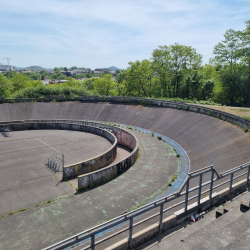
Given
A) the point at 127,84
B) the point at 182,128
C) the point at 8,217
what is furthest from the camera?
the point at 127,84

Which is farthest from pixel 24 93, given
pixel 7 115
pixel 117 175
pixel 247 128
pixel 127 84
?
pixel 247 128

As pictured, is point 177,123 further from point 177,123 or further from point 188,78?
point 188,78

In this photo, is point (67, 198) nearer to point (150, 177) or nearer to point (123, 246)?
point (150, 177)

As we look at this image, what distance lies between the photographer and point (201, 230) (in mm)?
6871

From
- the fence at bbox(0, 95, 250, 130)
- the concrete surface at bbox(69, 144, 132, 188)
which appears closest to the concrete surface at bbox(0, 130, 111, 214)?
the concrete surface at bbox(69, 144, 132, 188)

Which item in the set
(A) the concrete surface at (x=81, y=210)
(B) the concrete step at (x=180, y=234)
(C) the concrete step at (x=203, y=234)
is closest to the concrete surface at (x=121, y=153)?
(A) the concrete surface at (x=81, y=210)

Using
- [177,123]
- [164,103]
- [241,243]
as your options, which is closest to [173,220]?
[241,243]

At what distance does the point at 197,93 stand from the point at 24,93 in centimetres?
3909

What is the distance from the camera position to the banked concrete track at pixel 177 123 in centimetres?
2072

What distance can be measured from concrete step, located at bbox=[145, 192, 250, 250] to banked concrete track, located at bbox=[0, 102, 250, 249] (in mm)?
7182

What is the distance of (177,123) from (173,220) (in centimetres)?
2619

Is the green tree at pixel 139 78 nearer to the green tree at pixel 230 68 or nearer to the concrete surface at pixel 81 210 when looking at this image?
the green tree at pixel 230 68

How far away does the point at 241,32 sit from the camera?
142 feet

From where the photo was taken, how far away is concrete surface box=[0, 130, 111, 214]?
1550 centimetres
